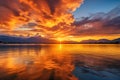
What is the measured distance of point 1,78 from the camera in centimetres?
1755

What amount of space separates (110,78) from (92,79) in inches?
88.8

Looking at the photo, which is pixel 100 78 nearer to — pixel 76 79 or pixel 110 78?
pixel 110 78

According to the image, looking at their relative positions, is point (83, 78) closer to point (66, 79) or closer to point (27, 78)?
point (66, 79)

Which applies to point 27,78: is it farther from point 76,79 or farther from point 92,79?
point 92,79

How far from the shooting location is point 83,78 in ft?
59.8

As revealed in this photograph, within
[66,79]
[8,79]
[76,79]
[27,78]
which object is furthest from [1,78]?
[76,79]

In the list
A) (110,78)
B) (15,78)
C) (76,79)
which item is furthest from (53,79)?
(110,78)

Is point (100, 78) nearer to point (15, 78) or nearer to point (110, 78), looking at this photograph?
point (110, 78)

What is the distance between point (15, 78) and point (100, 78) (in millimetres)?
9725

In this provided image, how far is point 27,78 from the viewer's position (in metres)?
17.7

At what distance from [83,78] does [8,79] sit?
8497 mm

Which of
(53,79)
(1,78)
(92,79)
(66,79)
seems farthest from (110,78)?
(1,78)

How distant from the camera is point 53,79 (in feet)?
56.9

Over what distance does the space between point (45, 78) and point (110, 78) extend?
7545 millimetres
